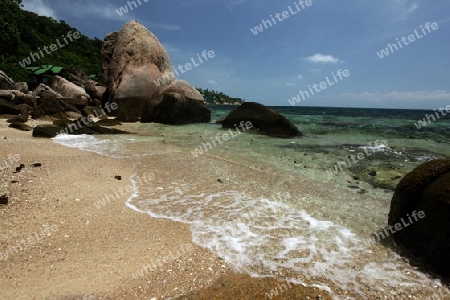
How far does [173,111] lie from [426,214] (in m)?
16.6

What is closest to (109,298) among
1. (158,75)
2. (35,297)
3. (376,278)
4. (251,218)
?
(35,297)

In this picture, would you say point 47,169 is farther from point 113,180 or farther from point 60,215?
point 60,215

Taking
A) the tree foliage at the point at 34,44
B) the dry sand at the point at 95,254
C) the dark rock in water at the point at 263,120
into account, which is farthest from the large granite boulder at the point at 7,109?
the tree foliage at the point at 34,44

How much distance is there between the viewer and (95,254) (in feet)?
10.7

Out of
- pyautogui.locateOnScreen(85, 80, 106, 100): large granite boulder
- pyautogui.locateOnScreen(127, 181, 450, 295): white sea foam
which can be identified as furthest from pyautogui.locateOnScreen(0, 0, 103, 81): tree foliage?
pyautogui.locateOnScreen(127, 181, 450, 295): white sea foam

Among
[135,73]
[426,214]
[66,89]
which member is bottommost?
[426,214]

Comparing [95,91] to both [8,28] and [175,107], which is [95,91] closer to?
[175,107]

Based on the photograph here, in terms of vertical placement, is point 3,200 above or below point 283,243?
above

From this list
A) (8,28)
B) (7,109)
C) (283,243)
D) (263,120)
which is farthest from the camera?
(8,28)

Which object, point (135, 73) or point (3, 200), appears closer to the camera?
point (3, 200)

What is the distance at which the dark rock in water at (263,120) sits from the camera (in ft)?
49.3

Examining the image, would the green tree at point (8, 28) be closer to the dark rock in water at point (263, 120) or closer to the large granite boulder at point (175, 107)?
the large granite boulder at point (175, 107)

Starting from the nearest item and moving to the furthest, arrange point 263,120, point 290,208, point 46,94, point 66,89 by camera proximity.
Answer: point 290,208 < point 263,120 < point 46,94 < point 66,89

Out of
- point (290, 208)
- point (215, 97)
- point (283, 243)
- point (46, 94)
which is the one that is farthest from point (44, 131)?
point (215, 97)
